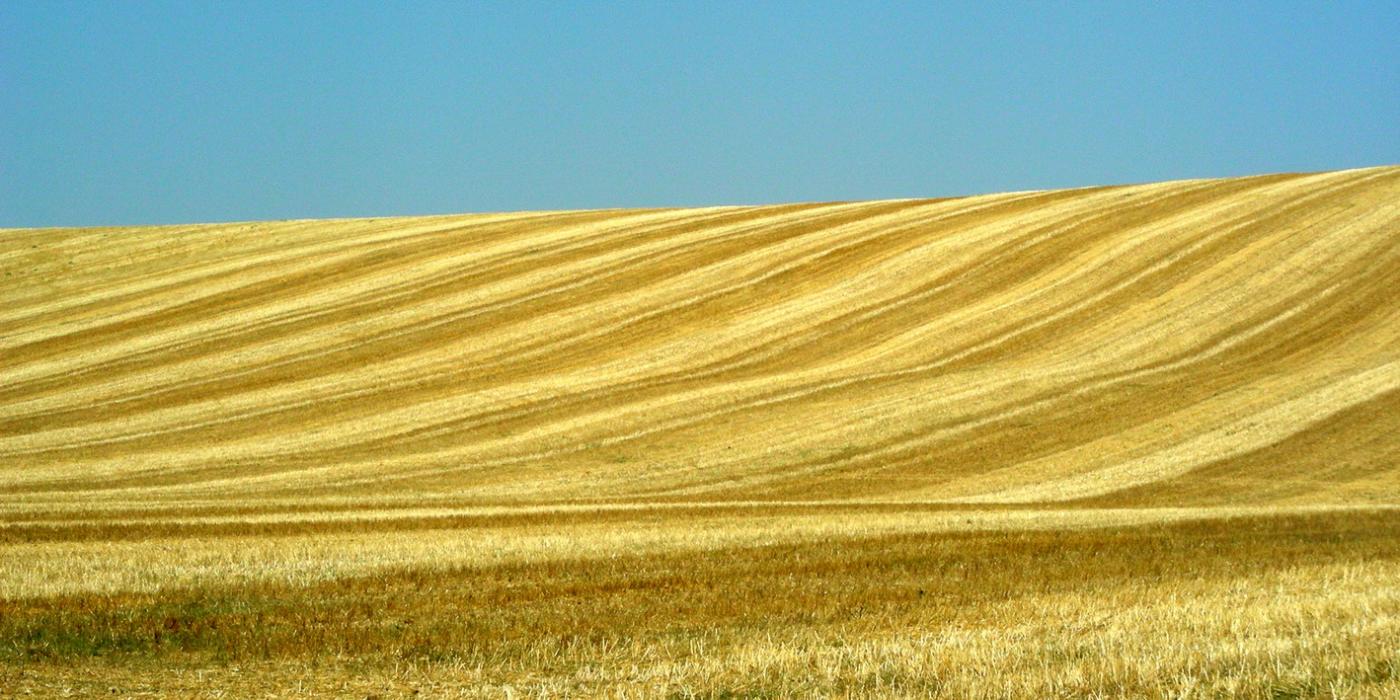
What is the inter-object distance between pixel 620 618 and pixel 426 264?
39.7m

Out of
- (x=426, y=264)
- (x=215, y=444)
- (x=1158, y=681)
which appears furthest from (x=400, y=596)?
(x=426, y=264)

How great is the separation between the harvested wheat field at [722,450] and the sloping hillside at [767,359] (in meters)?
0.16

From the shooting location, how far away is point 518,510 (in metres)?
20.9

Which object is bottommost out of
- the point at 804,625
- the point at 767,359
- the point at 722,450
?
the point at 804,625

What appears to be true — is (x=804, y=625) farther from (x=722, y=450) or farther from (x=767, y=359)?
(x=767, y=359)

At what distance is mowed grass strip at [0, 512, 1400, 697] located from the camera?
25.8 feet

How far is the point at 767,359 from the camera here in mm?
34562

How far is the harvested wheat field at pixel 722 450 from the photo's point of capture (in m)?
9.04

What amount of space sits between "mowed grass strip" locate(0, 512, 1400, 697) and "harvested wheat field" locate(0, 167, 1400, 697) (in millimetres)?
57

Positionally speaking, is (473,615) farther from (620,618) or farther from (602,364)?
(602,364)

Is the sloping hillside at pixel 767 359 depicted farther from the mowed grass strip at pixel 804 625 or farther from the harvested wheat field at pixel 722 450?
the mowed grass strip at pixel 804 625

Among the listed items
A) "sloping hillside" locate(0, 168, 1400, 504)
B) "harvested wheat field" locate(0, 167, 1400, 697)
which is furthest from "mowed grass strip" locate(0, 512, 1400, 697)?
"sloping hillside" locate(0, 168, 1400, 504)

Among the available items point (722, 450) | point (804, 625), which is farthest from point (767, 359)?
point (804, 625)

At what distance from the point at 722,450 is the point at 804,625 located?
55.8 ft
